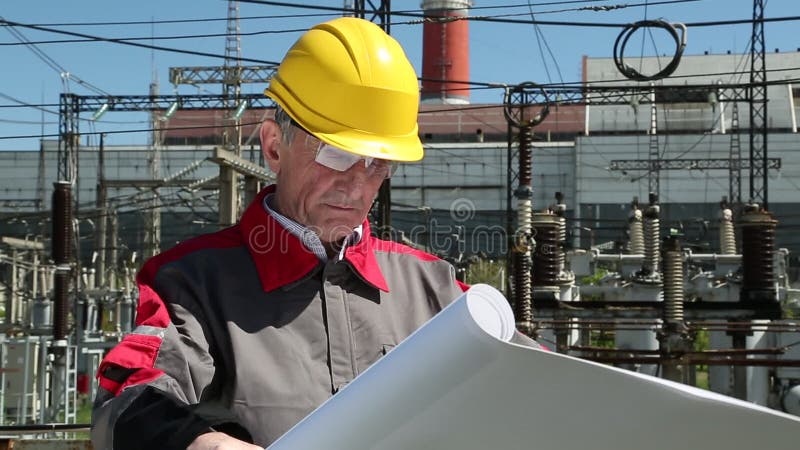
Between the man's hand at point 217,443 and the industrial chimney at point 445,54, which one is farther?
the industrial chimney at point 445,54

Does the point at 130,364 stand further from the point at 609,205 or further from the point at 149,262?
the point at 609,205

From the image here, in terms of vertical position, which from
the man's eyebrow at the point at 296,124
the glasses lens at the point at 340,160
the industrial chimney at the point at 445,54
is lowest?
the glasses lens at the point at 340,160

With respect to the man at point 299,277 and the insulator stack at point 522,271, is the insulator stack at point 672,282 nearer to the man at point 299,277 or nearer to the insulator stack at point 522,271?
the insulator stack at point 522,271

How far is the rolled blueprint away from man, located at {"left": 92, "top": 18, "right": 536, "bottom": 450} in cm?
44

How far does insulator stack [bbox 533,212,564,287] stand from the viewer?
12344mm

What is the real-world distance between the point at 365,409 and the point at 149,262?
654 mm

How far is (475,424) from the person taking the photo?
83 cm

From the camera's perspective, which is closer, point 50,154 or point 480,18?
point 480,18

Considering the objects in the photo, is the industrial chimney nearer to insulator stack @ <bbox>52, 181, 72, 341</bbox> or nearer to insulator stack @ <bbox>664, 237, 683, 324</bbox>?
insulator stack @ <bbox>52, 181, 72, 341</bbox>

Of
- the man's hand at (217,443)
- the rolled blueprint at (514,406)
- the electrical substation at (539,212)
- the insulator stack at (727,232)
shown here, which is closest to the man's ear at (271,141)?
the man's hand at (217,443)

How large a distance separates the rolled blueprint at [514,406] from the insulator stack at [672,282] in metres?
10.1

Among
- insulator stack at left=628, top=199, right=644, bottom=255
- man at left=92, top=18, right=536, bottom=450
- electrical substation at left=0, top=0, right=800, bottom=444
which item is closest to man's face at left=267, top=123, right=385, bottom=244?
man at left=92, top=18, right=536, bottom=450

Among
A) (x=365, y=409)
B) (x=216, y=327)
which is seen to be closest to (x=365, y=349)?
(x=216, y=327)

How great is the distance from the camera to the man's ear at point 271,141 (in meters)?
1.49
